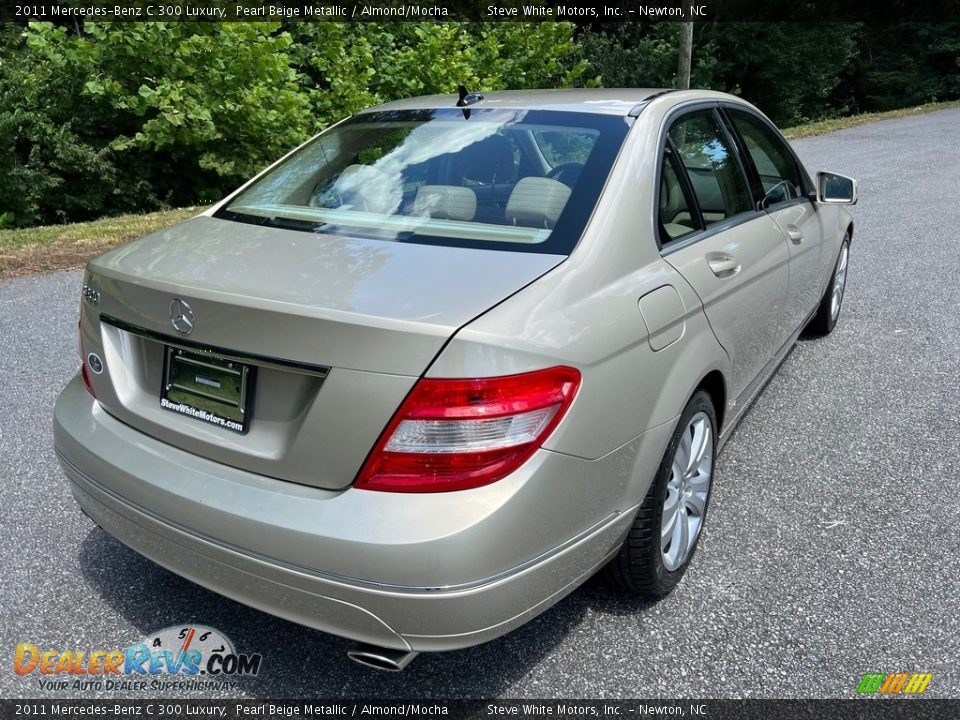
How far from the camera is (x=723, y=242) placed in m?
2.93

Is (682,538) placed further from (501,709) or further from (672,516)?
(501,709)

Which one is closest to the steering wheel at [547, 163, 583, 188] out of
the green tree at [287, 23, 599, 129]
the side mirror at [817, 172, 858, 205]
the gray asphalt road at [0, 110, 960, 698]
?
the gray asphalt road at [0, 110, 960, 698]

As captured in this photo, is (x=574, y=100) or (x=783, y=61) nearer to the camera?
(x=574, y=100)

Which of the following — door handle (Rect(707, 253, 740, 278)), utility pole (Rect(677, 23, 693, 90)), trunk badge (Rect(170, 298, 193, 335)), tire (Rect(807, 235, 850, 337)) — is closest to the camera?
trunk badge (Rect(170, 298, 193, 335))

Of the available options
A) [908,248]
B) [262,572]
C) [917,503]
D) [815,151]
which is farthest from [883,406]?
[815,151]

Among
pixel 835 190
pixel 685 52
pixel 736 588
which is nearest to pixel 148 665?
pixel 736 588

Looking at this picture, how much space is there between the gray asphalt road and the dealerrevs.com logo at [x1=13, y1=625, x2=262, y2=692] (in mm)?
37

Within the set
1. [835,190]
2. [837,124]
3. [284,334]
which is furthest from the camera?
[837,124]

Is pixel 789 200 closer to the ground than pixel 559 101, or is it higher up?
closer to the ground

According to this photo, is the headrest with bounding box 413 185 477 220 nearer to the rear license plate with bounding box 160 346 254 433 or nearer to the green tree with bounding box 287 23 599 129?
the rear license plate with bounding box 160 346 254 433

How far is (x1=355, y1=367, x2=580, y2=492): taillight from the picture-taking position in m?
1.83

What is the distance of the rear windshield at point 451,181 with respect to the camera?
240 cm

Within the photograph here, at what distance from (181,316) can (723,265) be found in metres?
1.78

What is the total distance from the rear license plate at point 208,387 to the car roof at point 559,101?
1569 mm
